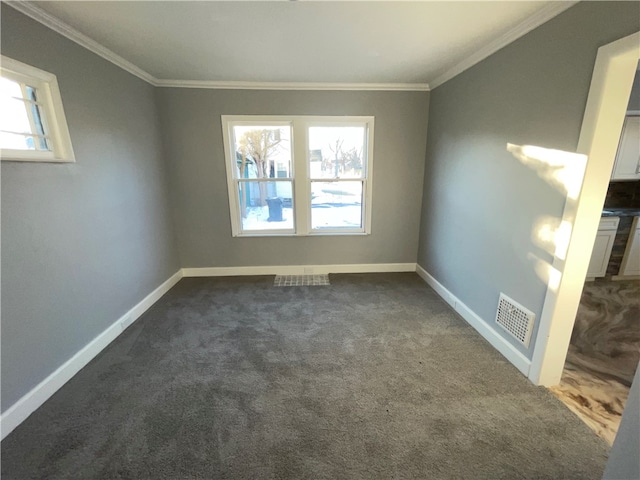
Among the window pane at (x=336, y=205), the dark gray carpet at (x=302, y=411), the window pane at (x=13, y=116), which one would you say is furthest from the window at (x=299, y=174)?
the window pane at (x=13, y=116)

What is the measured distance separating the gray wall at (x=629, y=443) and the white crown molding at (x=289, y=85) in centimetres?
330

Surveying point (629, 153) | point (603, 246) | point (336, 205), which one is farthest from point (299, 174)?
point (629, 153)

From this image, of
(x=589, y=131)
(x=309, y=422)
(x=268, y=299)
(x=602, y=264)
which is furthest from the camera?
(x=602, y=264)

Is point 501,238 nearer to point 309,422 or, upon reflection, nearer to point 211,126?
A: point 309,422

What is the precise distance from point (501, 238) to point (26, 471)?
3.26m

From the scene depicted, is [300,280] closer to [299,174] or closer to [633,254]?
[299,174]

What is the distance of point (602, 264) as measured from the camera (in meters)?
3.45

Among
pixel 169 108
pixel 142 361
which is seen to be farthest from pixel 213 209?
pixel 142 361

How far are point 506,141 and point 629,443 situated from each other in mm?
1910

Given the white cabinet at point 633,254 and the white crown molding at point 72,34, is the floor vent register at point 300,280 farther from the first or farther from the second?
the white cabinet at point 633,254

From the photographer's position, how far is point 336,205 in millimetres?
3768

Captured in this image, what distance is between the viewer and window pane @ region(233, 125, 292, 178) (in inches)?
136

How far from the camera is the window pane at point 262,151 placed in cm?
345

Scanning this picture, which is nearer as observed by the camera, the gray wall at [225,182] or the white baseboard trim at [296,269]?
the gray wall at [225,182]
